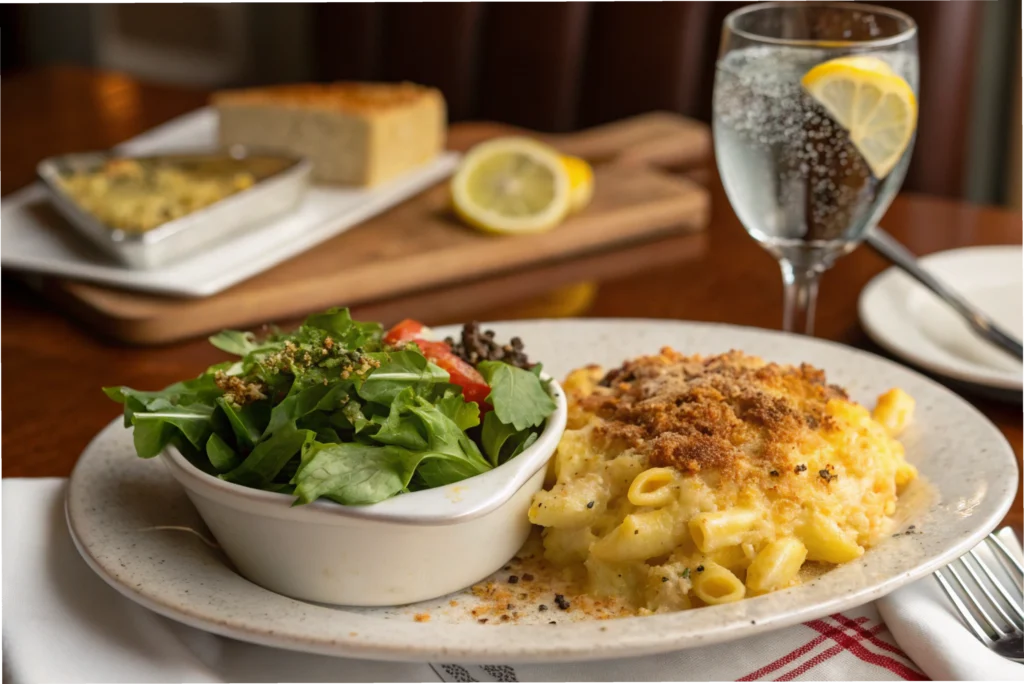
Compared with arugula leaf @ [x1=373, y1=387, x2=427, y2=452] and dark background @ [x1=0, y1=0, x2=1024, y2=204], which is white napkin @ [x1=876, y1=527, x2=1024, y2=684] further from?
dark background @ [x1=0, y1=0, x2=1024, y2=204]

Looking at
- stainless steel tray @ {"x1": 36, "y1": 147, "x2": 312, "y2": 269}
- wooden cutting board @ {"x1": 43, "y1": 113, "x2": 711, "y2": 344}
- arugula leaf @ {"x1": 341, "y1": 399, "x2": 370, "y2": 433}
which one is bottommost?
wooden cutting board @ {"x1": 43, "y1": 113, "x2": 711, "y2": 344}

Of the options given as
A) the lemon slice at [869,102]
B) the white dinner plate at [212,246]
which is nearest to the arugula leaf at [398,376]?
the lemon slice at [869,102]

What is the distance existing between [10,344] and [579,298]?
0.94m

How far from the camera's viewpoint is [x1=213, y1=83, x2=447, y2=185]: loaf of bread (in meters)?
2.58

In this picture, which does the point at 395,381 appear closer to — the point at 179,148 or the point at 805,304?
the point at 805,304

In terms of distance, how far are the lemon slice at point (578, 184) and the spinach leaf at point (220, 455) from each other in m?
1.34

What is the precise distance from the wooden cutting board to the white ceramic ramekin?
865 mm

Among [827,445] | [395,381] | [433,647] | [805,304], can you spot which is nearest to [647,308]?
[805,304]

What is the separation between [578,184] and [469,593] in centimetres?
137

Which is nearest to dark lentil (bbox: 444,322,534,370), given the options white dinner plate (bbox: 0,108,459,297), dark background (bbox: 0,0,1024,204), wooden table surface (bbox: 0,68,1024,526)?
wooden table surface (bbox: 0,68,1024,526)

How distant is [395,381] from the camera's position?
1.06 metres

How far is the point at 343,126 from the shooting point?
2.62 meters

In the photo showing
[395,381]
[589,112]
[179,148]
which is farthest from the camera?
[589,112]

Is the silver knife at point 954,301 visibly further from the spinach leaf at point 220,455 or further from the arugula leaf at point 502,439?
the spinach leaf at point 220,455
